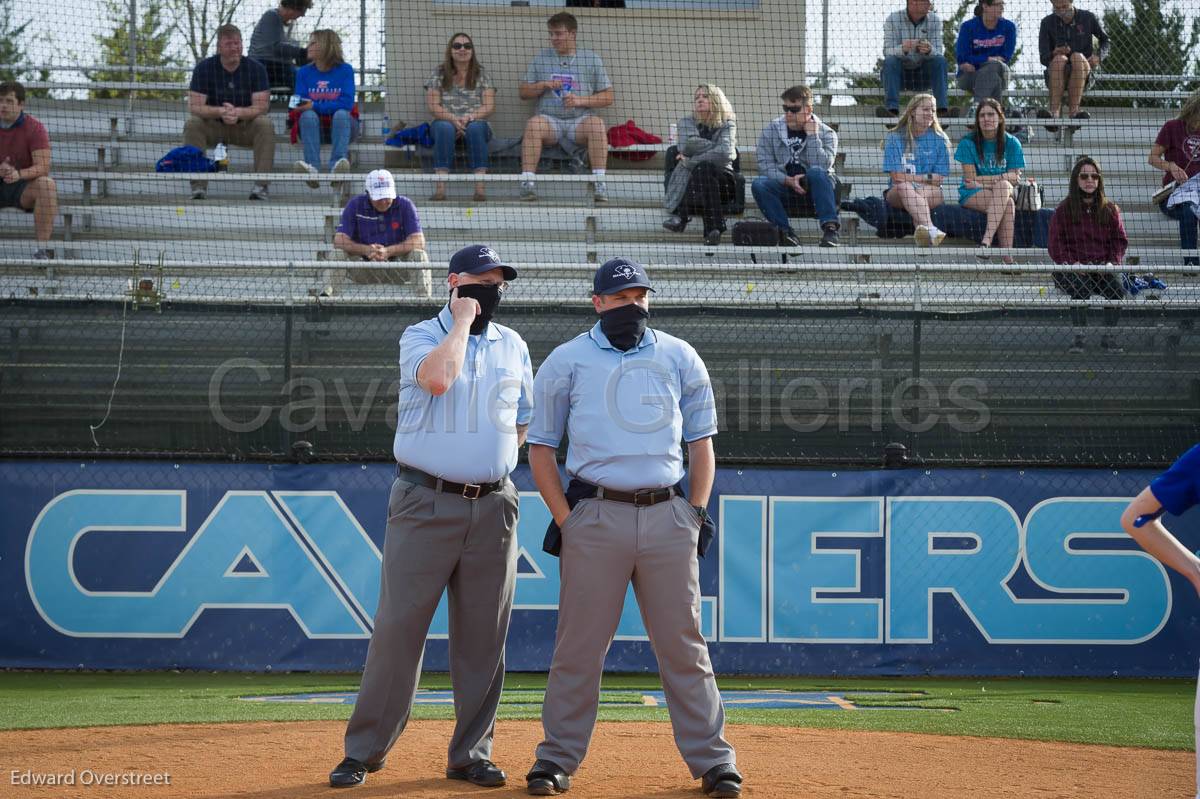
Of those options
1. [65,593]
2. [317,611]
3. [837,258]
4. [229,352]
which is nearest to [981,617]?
[837,258]

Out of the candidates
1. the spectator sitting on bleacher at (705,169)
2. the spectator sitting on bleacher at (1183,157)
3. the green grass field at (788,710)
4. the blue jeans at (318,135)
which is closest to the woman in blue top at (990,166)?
the spectator sitting on bleacher at (1183,157)

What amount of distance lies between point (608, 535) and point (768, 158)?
7.14m

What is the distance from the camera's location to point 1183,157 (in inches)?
441

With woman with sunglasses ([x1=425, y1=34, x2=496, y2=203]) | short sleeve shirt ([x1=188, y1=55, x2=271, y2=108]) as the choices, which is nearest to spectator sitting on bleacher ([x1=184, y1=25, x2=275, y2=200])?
short sleeve shirt ([x1=188, y1=55, x2=271, y2=108])

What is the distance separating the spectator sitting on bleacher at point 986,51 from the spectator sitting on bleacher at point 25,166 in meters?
8.97

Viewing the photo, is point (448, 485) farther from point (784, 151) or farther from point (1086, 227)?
point (784, 151)

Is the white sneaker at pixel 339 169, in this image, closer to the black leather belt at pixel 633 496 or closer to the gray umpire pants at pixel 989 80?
the gray umpire pants at pixel 989 80

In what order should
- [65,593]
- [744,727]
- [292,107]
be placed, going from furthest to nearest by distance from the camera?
[292,107] < [65,593] < [744,727]

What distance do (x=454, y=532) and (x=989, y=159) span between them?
7.80 meters

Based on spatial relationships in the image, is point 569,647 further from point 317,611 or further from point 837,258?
point 837,258

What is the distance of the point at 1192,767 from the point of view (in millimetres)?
5637

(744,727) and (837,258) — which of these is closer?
(744,727)

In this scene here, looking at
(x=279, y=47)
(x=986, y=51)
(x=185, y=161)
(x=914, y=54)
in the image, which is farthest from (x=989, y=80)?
(x=185, y=161)

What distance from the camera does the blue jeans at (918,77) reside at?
12.7 m
